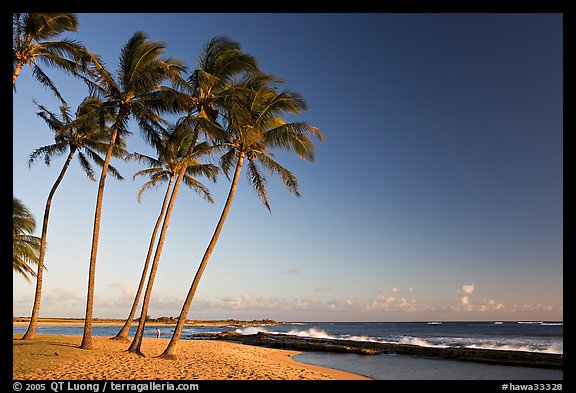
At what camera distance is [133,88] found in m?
17.0

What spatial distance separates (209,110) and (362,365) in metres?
15.9

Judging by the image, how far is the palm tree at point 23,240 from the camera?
92.8ft

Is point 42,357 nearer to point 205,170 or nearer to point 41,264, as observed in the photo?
point 41,264

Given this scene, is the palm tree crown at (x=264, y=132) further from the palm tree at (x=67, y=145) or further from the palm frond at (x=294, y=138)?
the palm tree at (x=67, y=145)

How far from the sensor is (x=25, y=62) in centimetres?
1373

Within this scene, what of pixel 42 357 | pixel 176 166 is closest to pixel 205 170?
pixel 176 166

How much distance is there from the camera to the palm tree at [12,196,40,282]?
28.3m

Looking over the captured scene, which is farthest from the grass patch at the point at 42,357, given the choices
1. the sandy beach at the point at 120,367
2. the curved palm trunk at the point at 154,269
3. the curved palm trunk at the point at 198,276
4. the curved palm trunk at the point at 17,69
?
the curved palm trunk at the point at 17,69

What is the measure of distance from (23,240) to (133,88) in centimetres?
2025

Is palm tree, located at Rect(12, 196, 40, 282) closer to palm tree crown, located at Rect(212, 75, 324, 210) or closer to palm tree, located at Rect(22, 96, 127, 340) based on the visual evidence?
palm tree, located at Rect(22, 96, 127, 340)
